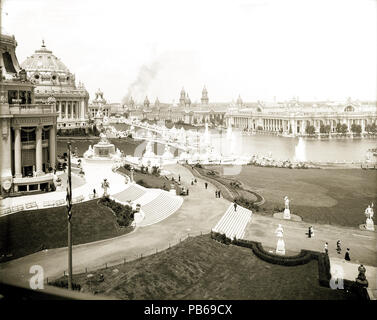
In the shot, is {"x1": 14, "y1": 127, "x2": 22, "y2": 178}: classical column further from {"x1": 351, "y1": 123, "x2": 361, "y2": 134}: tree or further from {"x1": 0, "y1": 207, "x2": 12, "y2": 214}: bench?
{"x1": 351, "y1": 123, "x2": 361, "y2": 134}: tree

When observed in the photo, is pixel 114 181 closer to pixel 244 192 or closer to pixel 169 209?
pixel 169 209

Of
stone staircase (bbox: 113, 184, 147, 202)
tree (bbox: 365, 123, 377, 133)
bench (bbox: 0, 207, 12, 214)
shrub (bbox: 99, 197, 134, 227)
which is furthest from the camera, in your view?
tree (bbox: 365, 123, 377, 133)

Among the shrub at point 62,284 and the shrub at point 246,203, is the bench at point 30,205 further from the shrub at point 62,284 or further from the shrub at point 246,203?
the shrub at point 246,203

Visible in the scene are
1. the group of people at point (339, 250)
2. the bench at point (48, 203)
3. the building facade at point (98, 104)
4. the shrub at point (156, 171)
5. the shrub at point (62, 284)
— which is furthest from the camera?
the building facade at point (98, 104)

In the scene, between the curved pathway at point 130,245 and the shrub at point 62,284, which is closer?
the shrub at point 62,284

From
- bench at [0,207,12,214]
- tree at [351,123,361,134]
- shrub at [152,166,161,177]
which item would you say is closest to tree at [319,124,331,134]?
tree at [351,123,361,134]

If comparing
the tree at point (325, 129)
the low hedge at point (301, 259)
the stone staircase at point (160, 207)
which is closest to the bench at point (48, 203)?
the stone staircase at point (160, 207)

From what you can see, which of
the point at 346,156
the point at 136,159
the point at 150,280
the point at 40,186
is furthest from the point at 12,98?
the point at 346,156
